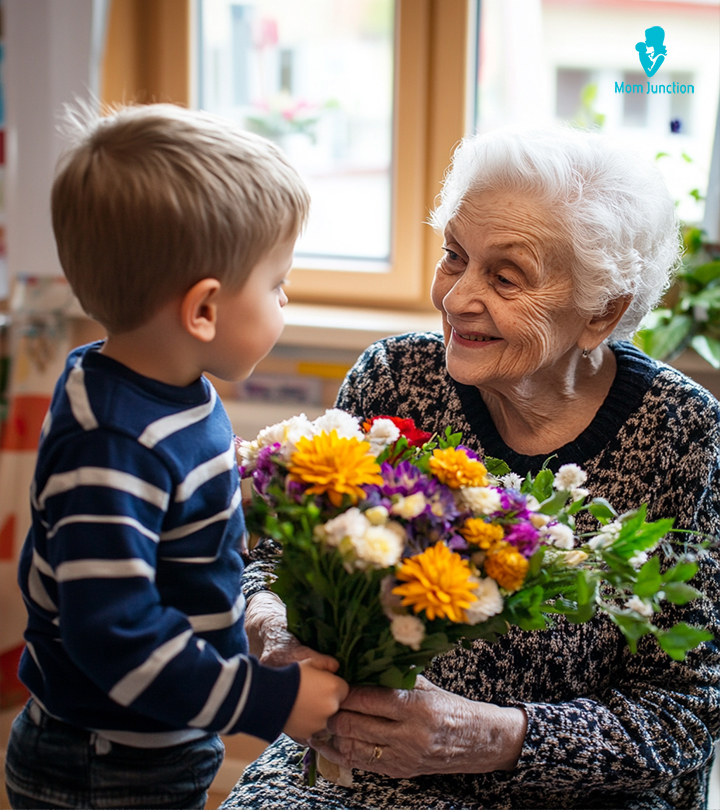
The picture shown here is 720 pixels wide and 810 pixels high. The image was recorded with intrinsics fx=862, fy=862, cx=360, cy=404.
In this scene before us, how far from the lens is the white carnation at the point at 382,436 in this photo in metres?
0.99

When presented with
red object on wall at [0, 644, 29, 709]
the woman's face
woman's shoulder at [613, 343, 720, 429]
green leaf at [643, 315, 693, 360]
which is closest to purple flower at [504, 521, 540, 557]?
the woman's face

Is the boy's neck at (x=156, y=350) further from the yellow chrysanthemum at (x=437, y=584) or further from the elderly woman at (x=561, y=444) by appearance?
the elderly woman at (x=561, y=444)

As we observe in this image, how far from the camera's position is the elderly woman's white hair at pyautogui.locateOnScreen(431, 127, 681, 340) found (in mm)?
1337

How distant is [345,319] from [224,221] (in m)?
1.57

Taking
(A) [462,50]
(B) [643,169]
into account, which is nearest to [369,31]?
(A) [462,50]

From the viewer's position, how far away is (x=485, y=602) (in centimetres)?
88

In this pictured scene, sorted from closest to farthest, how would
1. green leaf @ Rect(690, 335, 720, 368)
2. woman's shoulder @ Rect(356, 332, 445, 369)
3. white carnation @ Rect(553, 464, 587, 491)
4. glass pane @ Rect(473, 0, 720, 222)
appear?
1. white carnation @ Rect(553, 464, 587, 491)
2. woman's shoulder @ Rect(356, 332, 445, 369)
3. green leaf @ Rect(690, 335, 720, 368)
4. glass pane @ Rect(473, 0, 720, 222)

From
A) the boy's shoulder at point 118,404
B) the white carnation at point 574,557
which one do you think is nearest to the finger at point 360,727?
the white carnation at point 574,557

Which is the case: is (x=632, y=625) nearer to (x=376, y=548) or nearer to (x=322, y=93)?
(x=376, y=548)

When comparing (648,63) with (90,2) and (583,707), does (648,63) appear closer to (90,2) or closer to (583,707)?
(90,2)

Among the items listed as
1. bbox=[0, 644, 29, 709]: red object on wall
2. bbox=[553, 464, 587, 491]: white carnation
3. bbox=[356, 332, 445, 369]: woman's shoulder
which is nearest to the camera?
bbox=[553, 464, 587, 491]: white carnation

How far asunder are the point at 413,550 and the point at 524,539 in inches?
4.7

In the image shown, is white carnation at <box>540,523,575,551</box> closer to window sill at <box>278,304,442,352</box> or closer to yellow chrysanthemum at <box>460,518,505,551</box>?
yellow chrysanthemum at <box>460,518,505,551</box>

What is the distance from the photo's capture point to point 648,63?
7.44ft
